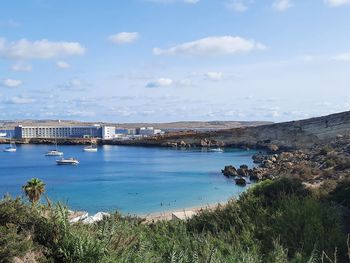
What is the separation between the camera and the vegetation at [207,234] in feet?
17.7

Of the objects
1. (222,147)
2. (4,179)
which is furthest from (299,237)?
(222,147)

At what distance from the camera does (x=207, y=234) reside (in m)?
9.39

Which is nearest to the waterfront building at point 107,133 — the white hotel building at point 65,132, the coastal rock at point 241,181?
the white hotel building at point 65,132

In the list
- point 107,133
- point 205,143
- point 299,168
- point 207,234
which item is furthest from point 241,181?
point 107,133

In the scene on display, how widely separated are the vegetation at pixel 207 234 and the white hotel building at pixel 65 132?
159m

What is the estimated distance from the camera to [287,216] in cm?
1145

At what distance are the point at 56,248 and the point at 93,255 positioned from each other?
49 cm

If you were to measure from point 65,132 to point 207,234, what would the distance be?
188618 millimetres

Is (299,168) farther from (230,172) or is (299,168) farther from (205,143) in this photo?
(205,143)

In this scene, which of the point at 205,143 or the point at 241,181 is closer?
the point at 241,181

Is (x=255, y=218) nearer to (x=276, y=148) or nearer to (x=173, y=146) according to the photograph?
(x=276, y=148)

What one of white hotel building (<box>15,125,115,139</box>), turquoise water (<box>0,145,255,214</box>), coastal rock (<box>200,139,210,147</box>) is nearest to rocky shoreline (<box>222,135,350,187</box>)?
turquoise water (<box>0,145,255,214</box>)

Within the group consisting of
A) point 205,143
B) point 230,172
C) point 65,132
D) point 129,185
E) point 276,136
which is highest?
point 65,132

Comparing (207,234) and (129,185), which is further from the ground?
(207,234)
